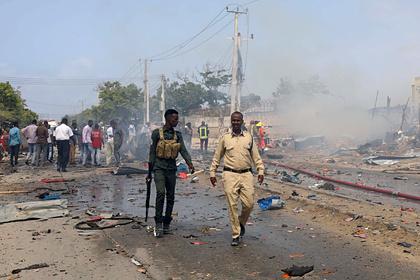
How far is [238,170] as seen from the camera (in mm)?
6801

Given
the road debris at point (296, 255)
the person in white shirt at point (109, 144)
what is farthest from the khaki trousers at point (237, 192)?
the person in white shirt at point (109, 144)

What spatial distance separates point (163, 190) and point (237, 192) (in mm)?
1230

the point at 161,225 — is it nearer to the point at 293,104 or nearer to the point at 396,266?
the point at 396,266

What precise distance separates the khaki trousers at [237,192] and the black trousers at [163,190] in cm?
102

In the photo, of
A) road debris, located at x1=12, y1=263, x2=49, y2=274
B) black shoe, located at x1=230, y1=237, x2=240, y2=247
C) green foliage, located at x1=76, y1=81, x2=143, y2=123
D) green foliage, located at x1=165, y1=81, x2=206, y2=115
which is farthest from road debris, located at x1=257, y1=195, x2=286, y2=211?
green foliage, located at x1=76, y1=81, x2=143, y2=123

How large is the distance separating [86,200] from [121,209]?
A: 151 centimetres

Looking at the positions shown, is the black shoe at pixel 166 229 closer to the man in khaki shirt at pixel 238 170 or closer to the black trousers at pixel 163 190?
the black trousers at pixel 163 190

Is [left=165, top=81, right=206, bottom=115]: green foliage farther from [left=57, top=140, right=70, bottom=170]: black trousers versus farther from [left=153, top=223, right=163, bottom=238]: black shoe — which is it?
[left=153, top=223, right=163, bottom=238]: black shoe

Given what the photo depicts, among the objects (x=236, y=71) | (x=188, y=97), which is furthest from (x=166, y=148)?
(x=188, y=97)

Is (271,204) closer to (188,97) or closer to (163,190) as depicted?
(163,190)

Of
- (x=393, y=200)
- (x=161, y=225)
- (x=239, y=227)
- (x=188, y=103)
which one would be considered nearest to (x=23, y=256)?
(x=161, y=225)

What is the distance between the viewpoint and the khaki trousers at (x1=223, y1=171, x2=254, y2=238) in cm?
665

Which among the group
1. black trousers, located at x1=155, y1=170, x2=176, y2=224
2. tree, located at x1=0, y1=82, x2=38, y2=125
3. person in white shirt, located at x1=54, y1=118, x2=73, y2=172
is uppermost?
tree, located at x1=0, y1=82, x2=38, y2=125

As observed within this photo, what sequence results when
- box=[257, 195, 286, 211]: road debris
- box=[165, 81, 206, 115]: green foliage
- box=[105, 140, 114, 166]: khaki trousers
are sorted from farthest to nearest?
box=[165, 81, 206, 115]: green foliage
box=[105, 140, 114, 166]: khaki trousers
box=[257, 195, 286, 211]: road debris
